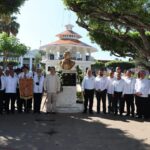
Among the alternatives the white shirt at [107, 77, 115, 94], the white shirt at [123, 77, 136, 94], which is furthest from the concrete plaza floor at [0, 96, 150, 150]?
the white shirt at [123, 77, 136, 94]

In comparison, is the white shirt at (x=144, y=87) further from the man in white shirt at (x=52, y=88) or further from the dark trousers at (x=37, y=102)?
the dark trousers at (x=37, y=102)

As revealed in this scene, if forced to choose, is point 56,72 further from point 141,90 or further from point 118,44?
point 118,44

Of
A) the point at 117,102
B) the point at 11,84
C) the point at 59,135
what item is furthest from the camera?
the point at 117,102

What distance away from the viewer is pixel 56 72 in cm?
1698

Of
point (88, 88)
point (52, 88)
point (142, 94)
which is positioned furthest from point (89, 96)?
point (142, 94)

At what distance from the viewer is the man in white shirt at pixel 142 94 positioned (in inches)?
585

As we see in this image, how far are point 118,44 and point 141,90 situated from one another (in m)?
16.0

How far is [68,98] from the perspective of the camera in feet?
55.1

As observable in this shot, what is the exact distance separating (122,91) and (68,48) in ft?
133

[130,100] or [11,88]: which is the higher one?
[11,88]

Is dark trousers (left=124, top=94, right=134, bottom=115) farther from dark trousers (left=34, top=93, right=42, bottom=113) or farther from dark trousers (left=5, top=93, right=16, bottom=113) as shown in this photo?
dark trousers (left=5, top=93, right=16, bottom=113)

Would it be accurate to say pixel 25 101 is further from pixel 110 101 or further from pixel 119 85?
pixel 119 85

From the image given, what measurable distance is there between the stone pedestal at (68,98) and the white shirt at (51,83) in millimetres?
722

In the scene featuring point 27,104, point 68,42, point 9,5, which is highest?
point 68,42
